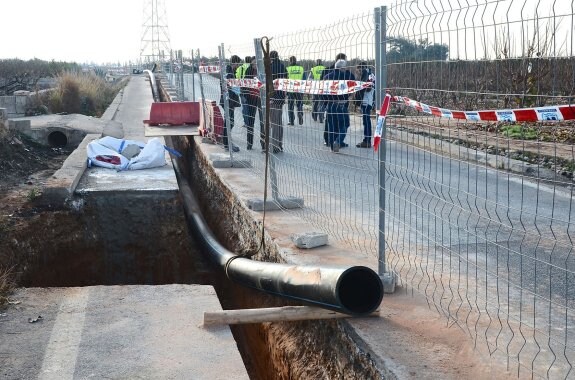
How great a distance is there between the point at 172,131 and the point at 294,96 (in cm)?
831

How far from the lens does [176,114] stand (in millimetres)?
15883

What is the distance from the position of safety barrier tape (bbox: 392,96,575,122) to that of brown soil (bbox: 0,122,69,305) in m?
4.04

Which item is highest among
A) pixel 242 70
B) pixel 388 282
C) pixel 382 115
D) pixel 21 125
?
pixel 242 70

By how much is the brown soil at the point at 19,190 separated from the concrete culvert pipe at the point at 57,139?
884 millimetres

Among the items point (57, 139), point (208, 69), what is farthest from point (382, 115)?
point (57, 139)

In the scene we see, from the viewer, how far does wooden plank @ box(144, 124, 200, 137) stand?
48.1ft

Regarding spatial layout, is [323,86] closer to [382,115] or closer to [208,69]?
[382,115]

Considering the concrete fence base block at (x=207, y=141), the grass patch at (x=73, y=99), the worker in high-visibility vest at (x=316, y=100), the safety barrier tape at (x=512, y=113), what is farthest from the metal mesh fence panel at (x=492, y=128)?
the grass patch at (x=73, y=99)

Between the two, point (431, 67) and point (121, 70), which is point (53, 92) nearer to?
point (431, 67)

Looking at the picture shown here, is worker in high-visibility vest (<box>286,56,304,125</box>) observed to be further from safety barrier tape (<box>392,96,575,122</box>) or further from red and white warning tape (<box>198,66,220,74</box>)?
red and white warning tape (<box>198,66,220,74</box>)

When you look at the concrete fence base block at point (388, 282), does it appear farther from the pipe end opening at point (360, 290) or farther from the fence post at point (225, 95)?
the fence post at point (225, 95)

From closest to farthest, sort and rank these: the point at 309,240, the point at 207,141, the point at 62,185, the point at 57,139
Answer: the point at 309,240
the point at 62,185
the point at 207,141
the point at 57,139

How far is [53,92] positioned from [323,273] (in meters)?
21.0

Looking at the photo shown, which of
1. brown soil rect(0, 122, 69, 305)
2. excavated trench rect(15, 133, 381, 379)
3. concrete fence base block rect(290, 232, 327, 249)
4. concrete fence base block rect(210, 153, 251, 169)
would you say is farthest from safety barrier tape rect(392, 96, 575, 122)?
concrete fence base block rect(210, 153, 251, 169)
